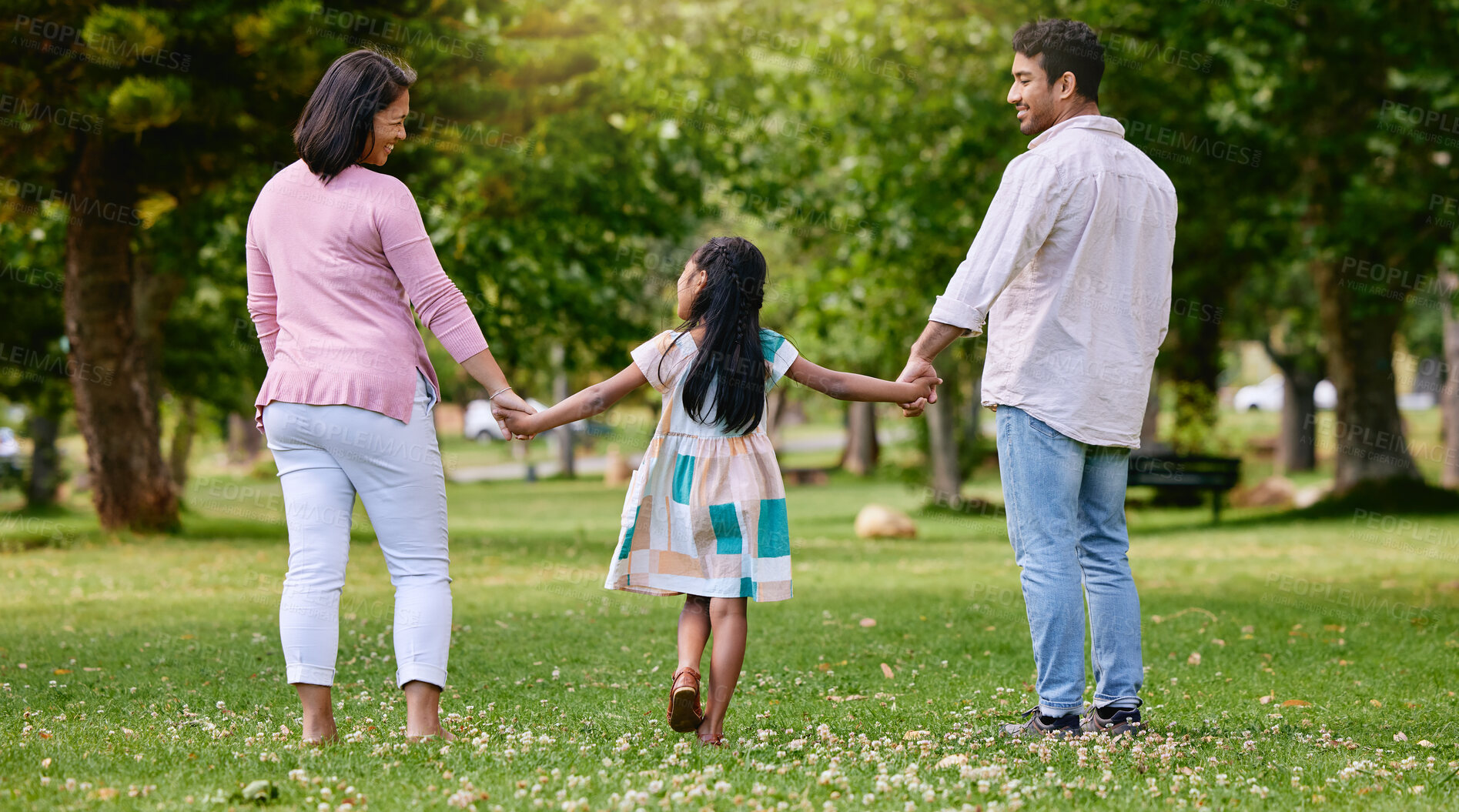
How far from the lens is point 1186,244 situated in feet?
66.5

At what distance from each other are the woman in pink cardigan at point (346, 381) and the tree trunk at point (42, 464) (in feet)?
77.6

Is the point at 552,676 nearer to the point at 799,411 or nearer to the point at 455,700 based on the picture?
the point at 455,700

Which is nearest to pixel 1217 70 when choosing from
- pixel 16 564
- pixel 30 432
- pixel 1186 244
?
pixel 1186 244

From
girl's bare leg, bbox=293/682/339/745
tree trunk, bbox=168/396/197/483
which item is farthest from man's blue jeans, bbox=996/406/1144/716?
tree trunk, bbox=168/396/197/483

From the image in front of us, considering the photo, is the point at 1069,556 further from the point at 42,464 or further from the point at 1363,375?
the point at 42,464

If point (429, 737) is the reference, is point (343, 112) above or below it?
above

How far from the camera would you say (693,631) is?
14.2 feet

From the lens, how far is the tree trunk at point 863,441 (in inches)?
1502

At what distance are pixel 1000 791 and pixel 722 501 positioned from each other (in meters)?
1.37

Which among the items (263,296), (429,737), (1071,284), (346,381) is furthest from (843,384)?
(263,296)

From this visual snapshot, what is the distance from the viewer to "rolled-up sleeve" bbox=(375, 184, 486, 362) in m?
3.91

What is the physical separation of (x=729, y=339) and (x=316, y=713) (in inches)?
71.3

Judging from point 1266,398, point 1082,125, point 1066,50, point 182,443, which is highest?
point 1266,398

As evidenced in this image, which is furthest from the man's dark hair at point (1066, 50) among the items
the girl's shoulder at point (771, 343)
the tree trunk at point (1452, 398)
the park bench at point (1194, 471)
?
the tree trunk at point (1452, 398)
